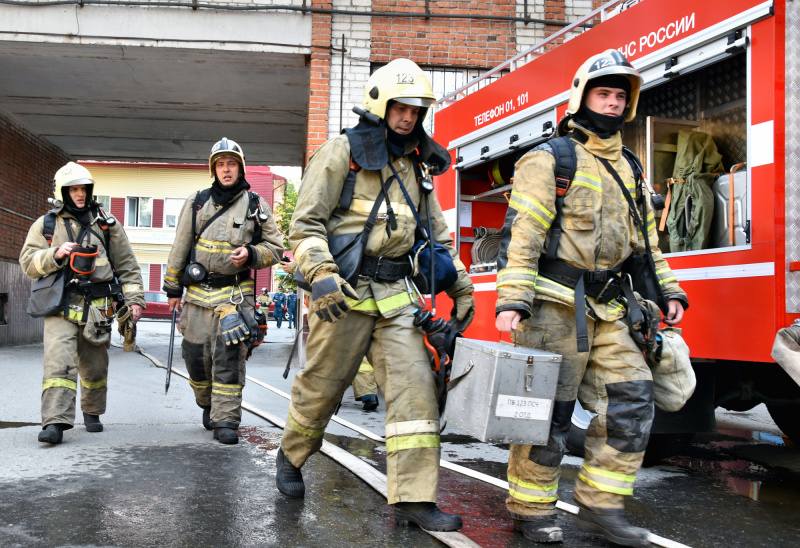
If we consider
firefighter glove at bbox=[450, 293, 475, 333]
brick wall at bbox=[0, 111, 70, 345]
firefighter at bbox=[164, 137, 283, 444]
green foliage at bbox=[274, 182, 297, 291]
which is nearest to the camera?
firefighter glove at bbox=[450, 293, 475, 333]

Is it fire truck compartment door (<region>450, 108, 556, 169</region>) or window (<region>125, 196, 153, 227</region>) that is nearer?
fire truck compartment door (<region>450, 108, 556, 169</region>)

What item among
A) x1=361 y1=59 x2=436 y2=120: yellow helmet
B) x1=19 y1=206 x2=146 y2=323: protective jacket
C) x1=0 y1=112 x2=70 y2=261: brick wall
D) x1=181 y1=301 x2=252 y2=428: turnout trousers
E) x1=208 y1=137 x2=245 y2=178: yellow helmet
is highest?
x1=0 y1=112 x2=70 y2=261: brick wall

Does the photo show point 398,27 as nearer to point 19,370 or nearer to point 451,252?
point 19,370

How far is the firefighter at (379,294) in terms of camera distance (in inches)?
126

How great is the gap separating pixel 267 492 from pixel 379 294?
1.20 m

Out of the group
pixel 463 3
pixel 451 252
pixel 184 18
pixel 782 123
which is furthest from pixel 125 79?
pixel 782 123

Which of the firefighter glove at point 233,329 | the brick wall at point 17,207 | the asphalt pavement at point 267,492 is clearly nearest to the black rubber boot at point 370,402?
the asphalt pavement at point 267,492

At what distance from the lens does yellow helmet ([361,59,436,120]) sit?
135 inches

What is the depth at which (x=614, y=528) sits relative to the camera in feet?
10.1

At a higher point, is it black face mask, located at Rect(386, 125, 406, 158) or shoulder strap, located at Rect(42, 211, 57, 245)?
black face mask, located at Rect(386, 125, 406, 158)

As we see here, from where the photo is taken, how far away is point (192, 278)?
5.39 meters

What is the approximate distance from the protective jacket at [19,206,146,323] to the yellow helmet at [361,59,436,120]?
2.61 meters

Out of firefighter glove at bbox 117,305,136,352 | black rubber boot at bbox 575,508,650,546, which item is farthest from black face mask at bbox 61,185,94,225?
black rubber boot at bbox 575,508,650,546

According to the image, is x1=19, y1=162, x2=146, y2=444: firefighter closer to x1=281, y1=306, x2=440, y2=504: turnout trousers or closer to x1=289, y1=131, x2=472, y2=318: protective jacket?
x1=281, y1=306, x2=440, y2=504: turnout trousers
